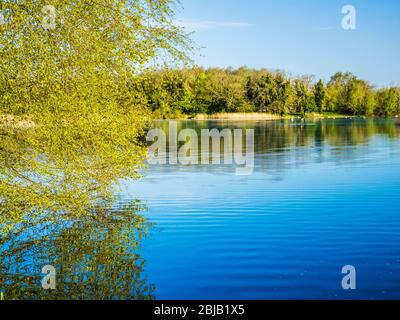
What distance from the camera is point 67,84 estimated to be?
16.2 m

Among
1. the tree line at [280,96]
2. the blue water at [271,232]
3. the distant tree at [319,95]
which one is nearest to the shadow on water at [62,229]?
the blue water at [271,232]

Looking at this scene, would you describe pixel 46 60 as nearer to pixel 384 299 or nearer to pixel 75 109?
pixel 75 109

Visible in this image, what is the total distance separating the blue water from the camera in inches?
579

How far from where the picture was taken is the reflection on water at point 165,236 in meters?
14.8

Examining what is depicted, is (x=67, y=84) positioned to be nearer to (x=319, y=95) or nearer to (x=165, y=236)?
(x=165, y=236)

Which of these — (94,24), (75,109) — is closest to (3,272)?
(75,109)

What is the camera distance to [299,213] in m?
23.8

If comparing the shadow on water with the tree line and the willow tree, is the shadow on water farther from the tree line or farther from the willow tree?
the tree line

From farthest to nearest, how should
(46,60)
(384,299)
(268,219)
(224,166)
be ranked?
(224,166) < (268,219) < (46,60) < (384,299)

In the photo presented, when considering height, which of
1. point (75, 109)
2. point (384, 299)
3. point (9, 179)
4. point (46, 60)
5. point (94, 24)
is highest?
point (94, 24)

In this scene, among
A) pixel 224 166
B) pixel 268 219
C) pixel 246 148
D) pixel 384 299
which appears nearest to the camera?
pixel 384 299

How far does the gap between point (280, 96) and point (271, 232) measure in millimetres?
148880

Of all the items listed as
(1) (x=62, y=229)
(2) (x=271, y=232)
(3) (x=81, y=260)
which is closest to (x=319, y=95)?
(2) (x=271, y=232)

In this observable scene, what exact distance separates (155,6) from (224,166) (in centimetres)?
2529
